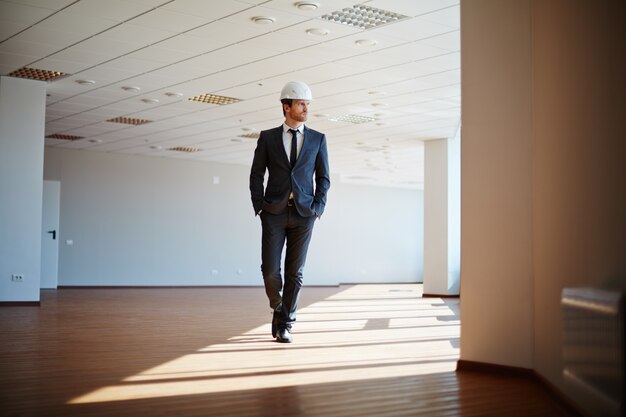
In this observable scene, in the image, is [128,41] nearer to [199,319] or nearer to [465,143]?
[199,319]

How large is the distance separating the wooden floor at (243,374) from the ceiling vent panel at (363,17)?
113 inches

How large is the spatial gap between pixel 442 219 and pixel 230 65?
6.37 m

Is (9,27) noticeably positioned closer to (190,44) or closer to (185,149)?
(190,44)

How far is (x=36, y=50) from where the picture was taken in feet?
28.0

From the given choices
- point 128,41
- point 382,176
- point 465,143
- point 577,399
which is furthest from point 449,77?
point 382,176

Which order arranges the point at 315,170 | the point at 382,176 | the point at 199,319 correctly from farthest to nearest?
the point at 382,176 < the point at 199,319 < the point at 315,170

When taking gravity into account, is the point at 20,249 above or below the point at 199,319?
above

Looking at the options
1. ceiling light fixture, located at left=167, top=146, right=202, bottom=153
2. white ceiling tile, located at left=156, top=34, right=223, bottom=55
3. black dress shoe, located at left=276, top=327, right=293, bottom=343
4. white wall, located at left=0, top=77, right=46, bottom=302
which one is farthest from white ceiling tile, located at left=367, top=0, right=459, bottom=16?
ceiling light fixture, located at left=167, top=146, right=202, bottom=153

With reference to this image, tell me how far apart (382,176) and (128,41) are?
14053mm

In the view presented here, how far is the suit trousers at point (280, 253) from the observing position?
5000mm

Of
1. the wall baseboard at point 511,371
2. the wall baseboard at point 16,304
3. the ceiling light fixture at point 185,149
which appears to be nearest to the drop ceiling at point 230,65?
the ceiling light fixture at point 185,149

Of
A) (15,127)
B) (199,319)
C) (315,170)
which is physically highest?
(15,127)

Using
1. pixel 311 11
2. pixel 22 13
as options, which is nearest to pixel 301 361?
pixel 311 11

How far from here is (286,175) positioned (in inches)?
198
